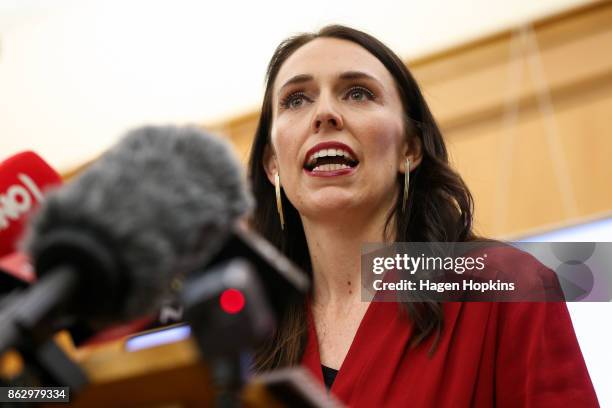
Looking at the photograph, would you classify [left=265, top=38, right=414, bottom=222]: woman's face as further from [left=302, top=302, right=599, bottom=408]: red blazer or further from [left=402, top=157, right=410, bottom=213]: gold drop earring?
[left=302, top=302, right=599, bottom=408]: red blazer

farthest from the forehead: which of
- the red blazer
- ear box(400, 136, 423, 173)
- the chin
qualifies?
the red blazer

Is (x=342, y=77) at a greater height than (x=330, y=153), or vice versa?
(x=342, y=77)

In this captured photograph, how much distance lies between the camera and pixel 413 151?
1571 millimetres

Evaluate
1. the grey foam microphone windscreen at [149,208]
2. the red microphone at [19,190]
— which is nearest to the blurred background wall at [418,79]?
the red microphone at [19,190]

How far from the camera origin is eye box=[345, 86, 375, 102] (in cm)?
150

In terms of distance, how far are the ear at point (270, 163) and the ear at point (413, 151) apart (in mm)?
246

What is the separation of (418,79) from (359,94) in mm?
1330

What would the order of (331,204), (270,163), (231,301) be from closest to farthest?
(231,301), (331,204), (270,163)

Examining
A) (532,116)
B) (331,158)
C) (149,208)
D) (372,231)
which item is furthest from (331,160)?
(532,116)

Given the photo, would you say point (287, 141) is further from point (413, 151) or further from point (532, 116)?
point (532, 116)

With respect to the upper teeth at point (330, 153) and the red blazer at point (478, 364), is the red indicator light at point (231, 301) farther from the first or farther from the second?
the upper teeth at point (330, 153)

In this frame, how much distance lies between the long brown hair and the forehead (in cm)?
2

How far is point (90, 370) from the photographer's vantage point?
1.98 ft

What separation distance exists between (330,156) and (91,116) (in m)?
2.49
